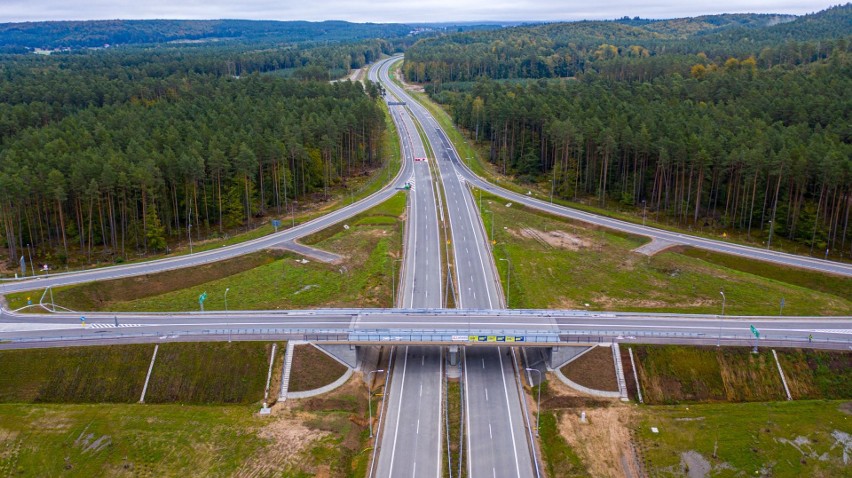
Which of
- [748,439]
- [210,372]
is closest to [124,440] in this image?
[210,372]

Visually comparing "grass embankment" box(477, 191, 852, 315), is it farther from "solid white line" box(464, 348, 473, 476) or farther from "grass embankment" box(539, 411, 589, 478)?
"grass embankment" box(539, 411, 589, 478)

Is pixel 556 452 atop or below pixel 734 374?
below

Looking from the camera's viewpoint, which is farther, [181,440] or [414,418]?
[414,418]

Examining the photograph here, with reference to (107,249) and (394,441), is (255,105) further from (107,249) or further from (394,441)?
(394,441)

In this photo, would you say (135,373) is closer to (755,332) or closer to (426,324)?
(426,324)

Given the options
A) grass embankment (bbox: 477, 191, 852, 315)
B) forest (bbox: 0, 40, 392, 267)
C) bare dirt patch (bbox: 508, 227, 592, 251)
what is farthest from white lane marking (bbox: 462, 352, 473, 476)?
forest (bbox: 0, 40, 392, 267)
